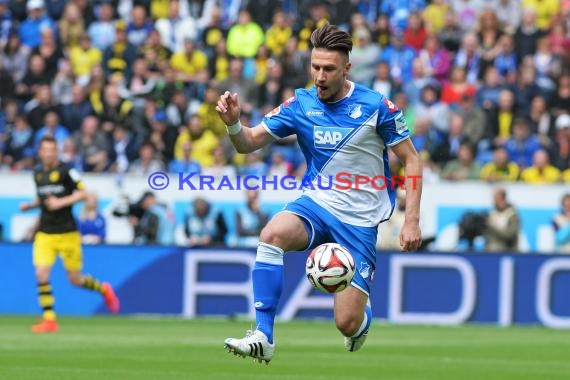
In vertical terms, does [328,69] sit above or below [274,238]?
→ above

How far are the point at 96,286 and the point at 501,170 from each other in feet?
21.9

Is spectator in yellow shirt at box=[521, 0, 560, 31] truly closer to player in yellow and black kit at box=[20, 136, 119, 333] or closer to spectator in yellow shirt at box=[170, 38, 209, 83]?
spectator in yellow shirt at box=[170, 38, 209, 83]

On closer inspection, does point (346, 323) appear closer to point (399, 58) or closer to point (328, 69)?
point (328, 69)

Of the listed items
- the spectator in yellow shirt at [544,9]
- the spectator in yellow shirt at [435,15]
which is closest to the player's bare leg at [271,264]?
the spectator in yellow shirt at [435,15]

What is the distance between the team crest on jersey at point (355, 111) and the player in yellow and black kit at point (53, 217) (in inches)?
292

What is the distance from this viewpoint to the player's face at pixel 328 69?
10.1 meters

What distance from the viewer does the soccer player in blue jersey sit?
10133 millimetres

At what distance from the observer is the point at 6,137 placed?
Answer: 904 inches

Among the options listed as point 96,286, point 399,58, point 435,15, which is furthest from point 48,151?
point 435,15

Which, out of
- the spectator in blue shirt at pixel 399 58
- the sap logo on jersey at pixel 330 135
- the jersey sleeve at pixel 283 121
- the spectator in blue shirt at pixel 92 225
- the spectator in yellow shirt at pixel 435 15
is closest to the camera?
the sap logo on jersey at pixel 330 135

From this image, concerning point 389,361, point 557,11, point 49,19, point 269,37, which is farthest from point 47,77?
point 389,361

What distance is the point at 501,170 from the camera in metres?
21.0

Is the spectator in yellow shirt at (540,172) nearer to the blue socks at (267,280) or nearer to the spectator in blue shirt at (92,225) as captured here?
the spectator in blue shirt at (92,225)

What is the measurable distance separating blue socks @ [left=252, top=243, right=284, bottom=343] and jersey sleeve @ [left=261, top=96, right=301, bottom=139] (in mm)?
1002
